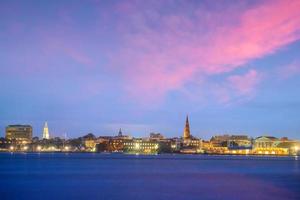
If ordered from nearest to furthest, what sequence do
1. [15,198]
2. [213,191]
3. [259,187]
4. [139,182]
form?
1. [15,198]
2. [213,191]
3. [259,187]
4. [139,182]

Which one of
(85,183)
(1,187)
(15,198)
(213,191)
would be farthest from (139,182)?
(15,198)

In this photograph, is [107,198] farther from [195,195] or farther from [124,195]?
[195,195]

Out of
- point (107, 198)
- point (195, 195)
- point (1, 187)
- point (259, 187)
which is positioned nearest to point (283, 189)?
point (259, 187)

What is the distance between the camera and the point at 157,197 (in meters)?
41.1

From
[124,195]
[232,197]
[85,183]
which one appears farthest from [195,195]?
[85,183]

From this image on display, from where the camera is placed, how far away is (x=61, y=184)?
51719 millimetres

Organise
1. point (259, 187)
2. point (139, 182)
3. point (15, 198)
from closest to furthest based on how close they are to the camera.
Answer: point (15, 198)
point (259, 187)
point (139, 182)

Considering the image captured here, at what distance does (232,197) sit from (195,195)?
3.34 metres

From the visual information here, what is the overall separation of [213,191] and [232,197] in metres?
4.99

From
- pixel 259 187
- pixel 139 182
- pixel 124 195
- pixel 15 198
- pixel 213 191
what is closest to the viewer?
pixel 15 198

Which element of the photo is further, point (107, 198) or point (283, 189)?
point (283, 189)

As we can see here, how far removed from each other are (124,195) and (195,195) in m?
6.15

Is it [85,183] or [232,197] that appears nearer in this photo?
[232,197]

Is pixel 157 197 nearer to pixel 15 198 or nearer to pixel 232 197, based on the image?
pixel 232 197
